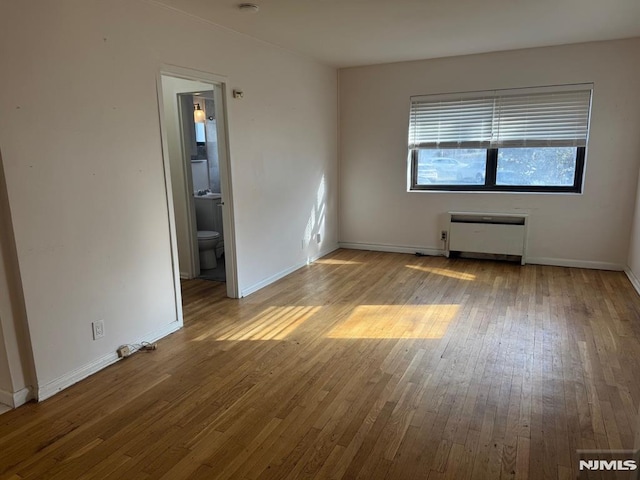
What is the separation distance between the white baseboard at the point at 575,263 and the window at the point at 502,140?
0.83 m

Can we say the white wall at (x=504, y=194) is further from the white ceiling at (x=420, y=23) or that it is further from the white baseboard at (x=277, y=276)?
the white baseboard at (x=277, y=276)

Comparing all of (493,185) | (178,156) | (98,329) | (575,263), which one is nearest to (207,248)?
(178,156)

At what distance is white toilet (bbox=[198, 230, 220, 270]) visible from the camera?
16.6 ft

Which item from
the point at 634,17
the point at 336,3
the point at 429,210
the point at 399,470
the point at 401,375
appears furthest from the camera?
the point at 429,210

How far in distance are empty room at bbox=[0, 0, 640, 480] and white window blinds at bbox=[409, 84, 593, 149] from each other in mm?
28

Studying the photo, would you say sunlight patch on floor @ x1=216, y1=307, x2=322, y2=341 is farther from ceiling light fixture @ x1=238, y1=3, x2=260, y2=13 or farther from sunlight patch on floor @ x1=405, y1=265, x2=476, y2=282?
ceiling light fixture @ x1=238, y1=3, x2=260, y2=13

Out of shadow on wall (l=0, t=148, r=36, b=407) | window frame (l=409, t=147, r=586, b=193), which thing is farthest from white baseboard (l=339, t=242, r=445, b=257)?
shadow on wall (l=0, t=148, r=36, b=407)

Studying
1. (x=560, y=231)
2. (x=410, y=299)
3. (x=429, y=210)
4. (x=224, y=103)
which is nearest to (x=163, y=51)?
(x=224, y=103)

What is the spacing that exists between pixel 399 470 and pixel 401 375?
843 mm

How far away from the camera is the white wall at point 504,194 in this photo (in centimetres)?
463

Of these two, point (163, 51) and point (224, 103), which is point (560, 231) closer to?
point (224, 103)

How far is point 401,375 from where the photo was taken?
272 cm

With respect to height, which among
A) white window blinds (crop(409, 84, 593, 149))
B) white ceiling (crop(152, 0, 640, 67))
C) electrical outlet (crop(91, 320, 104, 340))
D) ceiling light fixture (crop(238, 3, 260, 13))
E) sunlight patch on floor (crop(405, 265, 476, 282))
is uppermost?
white ceiling (crop(152, 0, 640, 67))

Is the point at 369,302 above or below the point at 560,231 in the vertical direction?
below
